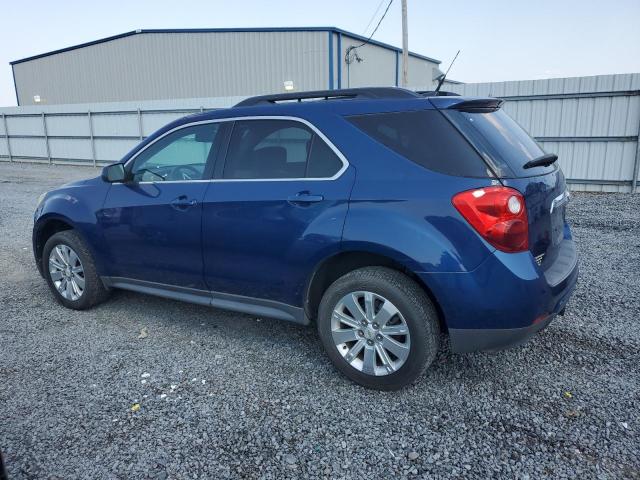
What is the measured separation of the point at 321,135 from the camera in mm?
3215

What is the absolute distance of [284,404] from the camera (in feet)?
9.86

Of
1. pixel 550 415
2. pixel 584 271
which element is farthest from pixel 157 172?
pixel 584 271

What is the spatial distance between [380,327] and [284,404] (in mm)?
722

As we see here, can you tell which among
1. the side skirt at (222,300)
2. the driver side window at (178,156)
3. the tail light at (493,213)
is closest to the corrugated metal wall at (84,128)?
the driver side window at (178,156)

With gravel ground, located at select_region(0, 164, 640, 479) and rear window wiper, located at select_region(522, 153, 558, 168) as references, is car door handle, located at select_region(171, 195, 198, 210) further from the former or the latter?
rear window wiper, located at select_region(522, 153, 558, 168)

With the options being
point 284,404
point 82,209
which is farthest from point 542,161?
point 82,209

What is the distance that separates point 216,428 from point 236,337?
123cm

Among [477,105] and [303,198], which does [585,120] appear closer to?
[477,105]

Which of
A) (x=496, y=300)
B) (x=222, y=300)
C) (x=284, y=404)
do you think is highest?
(x=496, y=300)

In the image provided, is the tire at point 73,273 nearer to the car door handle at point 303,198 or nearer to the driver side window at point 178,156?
the driver side window at point 178,156

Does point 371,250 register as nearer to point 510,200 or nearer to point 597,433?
point 510,200

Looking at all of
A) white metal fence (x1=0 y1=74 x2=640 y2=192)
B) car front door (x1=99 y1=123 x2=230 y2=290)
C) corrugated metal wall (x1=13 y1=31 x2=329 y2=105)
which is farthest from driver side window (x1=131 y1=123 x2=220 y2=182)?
corrugated metal wall (x1=13 y1=31 x2=329 y2=105)

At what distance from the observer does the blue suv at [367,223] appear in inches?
108

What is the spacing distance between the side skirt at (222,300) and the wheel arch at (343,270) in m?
0.12
